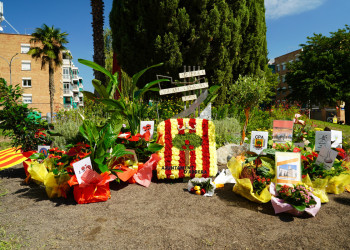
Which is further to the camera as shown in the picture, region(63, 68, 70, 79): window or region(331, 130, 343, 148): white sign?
region(63, 68, 70, 79): window

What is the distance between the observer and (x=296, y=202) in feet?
7.71

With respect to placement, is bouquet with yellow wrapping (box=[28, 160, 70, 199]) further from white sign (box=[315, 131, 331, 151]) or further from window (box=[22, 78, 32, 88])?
window (box=[22, 78, 32, 88])

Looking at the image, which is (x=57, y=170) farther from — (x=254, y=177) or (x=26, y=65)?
(x=26, y=65)

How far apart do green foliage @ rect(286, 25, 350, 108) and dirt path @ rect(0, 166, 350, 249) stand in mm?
18775

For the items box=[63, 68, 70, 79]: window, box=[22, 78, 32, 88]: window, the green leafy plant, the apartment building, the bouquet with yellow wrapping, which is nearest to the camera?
the green leafy plant

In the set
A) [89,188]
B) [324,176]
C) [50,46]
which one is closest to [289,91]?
[50,46]

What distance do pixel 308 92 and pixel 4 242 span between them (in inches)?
842

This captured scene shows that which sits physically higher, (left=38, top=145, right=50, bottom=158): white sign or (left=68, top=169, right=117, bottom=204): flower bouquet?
(left=38, top=145, right=50, bottom=158): white sign

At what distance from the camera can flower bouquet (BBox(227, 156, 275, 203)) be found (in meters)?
2.58

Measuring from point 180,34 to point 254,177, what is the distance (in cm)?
531

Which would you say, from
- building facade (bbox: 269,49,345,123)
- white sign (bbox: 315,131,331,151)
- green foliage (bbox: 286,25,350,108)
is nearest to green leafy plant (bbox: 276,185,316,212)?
white sign (bbox: 315,131,331,151)

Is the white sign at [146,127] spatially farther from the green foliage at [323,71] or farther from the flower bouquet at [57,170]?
the green foliage at [323,71]

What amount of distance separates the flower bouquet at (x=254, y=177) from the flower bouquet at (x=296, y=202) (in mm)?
136

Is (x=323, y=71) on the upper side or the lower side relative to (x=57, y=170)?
upper
